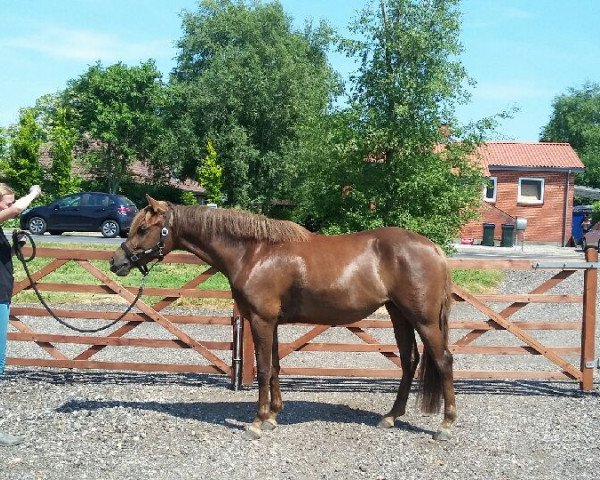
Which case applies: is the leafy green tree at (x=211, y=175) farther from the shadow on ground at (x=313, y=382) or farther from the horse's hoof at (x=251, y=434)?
the horse's hoof at (x=251, y=434)

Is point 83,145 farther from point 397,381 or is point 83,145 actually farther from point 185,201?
point 397,381

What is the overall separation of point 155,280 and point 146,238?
880 centimetres

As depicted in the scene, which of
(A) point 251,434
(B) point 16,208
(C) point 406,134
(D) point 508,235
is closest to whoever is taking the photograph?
(B) point 16,208

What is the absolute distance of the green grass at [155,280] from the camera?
13.1 metres

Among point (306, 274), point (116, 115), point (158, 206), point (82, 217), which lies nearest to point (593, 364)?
point (306, 274)

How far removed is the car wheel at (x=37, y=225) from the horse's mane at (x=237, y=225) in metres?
22.9

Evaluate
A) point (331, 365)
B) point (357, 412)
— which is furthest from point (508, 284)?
point (357, 412)

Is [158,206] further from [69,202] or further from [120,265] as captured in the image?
[69,202]

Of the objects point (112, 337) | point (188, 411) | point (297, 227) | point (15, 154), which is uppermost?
point (15, 154)

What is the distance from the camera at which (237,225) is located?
20.5 ft

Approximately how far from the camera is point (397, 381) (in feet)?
25.7

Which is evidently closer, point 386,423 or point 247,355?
point 386,423

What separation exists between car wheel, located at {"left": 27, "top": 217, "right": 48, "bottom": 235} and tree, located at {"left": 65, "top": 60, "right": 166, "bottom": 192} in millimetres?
15022

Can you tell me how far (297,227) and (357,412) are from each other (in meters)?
2.05
